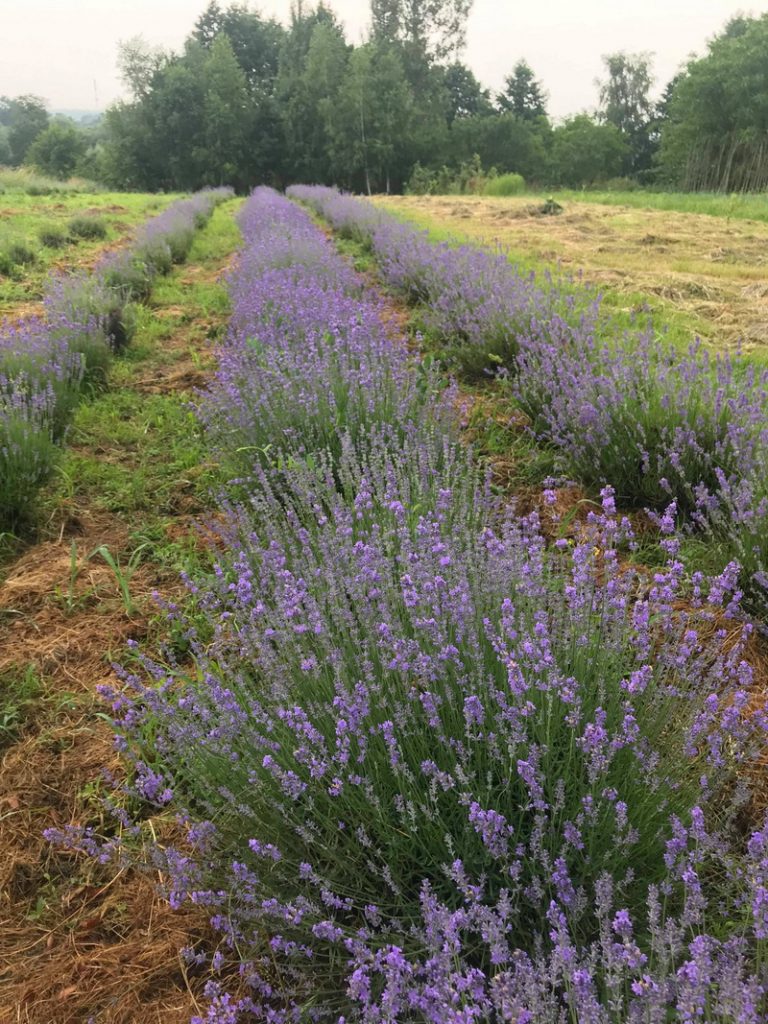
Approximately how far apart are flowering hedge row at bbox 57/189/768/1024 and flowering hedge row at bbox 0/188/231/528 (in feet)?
6.25

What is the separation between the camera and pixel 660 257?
869 centimetres

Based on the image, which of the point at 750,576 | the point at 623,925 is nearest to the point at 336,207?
the point at 750,576

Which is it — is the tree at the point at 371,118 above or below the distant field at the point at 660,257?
above

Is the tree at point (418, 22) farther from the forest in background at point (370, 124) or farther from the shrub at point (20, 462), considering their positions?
the shrub at point (20, 462)

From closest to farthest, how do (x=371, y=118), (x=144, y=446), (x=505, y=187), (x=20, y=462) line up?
1. (x=20, y=462)
2. (x=144, y=446)
3. (x=505, y=187)
4. (x=371, y=118)

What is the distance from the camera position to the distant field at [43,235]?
858 centimetres

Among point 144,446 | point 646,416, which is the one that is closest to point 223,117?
point 144,446

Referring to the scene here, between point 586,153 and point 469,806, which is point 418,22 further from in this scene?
point 469,806

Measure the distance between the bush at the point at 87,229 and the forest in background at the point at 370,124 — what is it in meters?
19.6

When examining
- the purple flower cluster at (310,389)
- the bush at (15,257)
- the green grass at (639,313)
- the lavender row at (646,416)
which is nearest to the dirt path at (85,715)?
the purple flower cluster at (310,389)

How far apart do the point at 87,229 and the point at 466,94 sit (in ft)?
169

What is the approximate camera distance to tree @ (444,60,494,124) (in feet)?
176

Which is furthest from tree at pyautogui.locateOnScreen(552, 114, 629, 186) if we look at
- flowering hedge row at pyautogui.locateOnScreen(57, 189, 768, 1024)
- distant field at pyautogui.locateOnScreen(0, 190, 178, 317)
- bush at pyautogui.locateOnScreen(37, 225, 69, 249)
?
flowering hedge row at pyautogui.locateOnScreen(57, 189, 768, 1024)

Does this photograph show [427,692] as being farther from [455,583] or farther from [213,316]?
[213,316]
